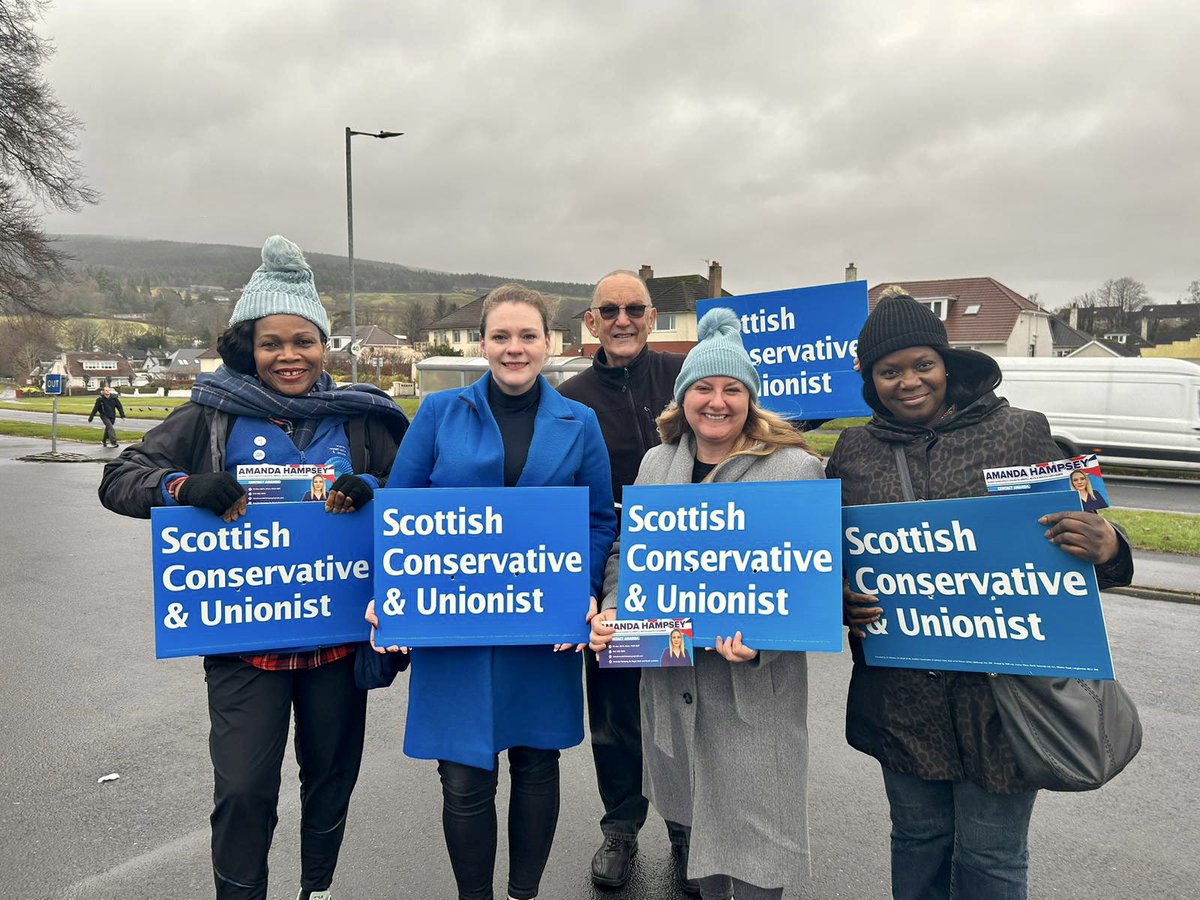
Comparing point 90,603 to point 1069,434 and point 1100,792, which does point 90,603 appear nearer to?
point 1100,792

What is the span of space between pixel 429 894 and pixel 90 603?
5761mm

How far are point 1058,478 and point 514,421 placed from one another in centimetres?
172

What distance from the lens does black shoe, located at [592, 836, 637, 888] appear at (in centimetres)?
303

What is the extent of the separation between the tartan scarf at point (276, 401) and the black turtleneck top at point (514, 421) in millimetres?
348

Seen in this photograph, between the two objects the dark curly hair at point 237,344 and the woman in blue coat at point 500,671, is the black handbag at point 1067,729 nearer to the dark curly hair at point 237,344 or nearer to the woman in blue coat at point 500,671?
the woman in blue coat at point 500,671

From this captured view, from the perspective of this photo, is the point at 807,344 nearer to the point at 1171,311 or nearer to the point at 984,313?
the point at 984,313

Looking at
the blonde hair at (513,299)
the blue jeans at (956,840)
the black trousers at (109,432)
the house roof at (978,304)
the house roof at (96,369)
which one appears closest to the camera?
the blue jeans at (956,840)

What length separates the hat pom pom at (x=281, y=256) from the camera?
8.50 feet

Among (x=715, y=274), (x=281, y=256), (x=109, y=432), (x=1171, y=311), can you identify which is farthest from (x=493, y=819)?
(x=1171, y=311)

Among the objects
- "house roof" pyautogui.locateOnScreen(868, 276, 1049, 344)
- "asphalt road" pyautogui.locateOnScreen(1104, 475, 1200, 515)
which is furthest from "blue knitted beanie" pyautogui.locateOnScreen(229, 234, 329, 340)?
"house roof" pyautogui.locateOnScreen(868, 276, 1049, 344)

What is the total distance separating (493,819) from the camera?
259 centimetres

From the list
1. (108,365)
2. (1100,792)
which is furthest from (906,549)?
(108,365)

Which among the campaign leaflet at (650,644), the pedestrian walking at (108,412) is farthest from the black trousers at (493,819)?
the pedestrian walking at (108,412)

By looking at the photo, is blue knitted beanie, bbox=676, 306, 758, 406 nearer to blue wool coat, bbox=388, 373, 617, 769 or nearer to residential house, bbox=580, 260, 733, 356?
blue wool coat, bbox=388, 373, 617, 769
